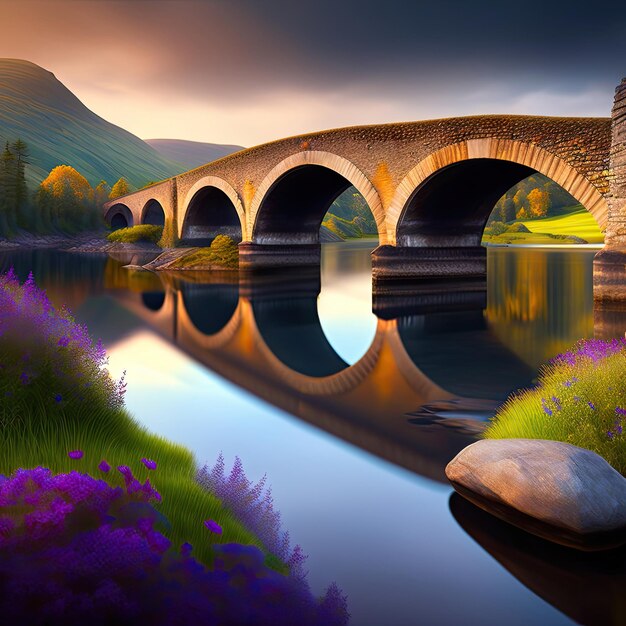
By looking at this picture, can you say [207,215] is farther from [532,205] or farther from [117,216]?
[532,205]

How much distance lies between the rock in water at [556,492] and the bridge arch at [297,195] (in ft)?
72.4

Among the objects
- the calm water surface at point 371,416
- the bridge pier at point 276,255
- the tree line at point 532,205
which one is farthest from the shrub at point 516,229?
the calm water surface at point 371,416

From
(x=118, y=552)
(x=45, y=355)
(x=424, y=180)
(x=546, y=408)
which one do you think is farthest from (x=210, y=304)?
(x=118, y=552)

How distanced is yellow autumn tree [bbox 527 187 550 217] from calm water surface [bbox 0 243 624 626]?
100.0 m

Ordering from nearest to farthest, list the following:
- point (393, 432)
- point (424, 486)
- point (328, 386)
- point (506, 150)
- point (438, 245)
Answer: point (424, 486) < point (393, 432) < point (328, 386) < point (506, 150) < point (438, 245)

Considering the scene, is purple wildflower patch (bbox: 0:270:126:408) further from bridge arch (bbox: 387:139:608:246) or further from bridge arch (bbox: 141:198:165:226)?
bridge arch (bbox: 141:198:165:226)

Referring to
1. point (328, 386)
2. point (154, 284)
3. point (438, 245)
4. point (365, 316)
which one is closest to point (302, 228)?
point (154, 284)

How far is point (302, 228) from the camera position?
38.3 m

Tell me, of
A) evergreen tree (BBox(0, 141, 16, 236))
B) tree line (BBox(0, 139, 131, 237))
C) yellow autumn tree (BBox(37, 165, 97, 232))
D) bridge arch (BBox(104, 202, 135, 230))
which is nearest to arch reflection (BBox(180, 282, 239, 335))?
bridge arch (BBox(104, 202, 135, 230))

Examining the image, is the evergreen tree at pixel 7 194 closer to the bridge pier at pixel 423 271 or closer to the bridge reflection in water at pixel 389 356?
the bridge reflection in water at pixel 389 356

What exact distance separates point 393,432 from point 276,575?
4981 mm

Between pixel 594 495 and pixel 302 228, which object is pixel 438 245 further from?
pixel 594 495

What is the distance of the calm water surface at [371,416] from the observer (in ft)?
14.8

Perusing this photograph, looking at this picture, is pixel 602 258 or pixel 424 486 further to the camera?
pixel 602 258
